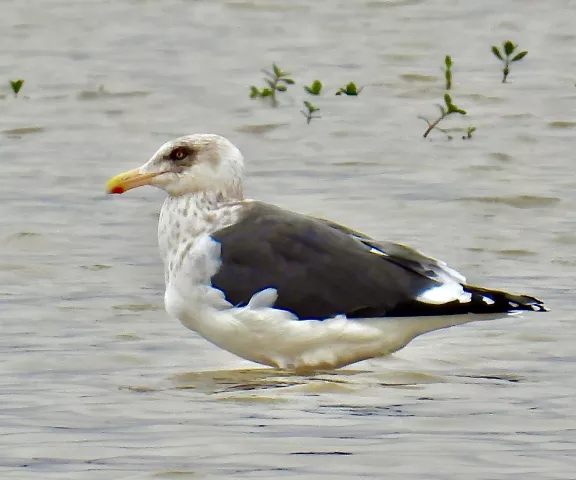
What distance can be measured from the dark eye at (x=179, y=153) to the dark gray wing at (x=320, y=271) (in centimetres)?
67

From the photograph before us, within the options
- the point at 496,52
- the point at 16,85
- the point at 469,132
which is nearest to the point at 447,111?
the point at 469,132

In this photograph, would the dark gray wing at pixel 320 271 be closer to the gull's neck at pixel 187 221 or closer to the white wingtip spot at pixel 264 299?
the white wingtip spot at pixel 264 299

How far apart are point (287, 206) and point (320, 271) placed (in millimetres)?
3350

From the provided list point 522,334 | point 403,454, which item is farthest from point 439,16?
point 403,454

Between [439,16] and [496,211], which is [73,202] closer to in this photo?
[496,211]

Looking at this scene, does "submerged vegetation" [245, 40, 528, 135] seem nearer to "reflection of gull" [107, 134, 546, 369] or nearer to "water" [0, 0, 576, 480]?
"water" [0, 0, 576, 480]

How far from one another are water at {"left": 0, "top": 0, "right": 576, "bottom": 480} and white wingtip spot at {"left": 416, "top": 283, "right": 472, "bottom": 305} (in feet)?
1.15

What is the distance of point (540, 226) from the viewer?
11.0 m

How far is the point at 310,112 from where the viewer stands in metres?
13.5

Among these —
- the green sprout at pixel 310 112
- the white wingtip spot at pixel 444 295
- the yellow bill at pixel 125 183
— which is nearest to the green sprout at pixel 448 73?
the green sprout at pixel 310 112

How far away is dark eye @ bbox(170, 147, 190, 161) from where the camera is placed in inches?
346

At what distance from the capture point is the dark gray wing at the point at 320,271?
7953 mm

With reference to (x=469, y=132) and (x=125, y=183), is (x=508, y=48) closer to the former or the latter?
(x=469, y=132)

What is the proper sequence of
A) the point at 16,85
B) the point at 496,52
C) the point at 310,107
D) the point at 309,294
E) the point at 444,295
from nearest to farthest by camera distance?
the point at 444,295
the point at 309,294
the point at 310,107
the point at 16,85
the point at 496,52
